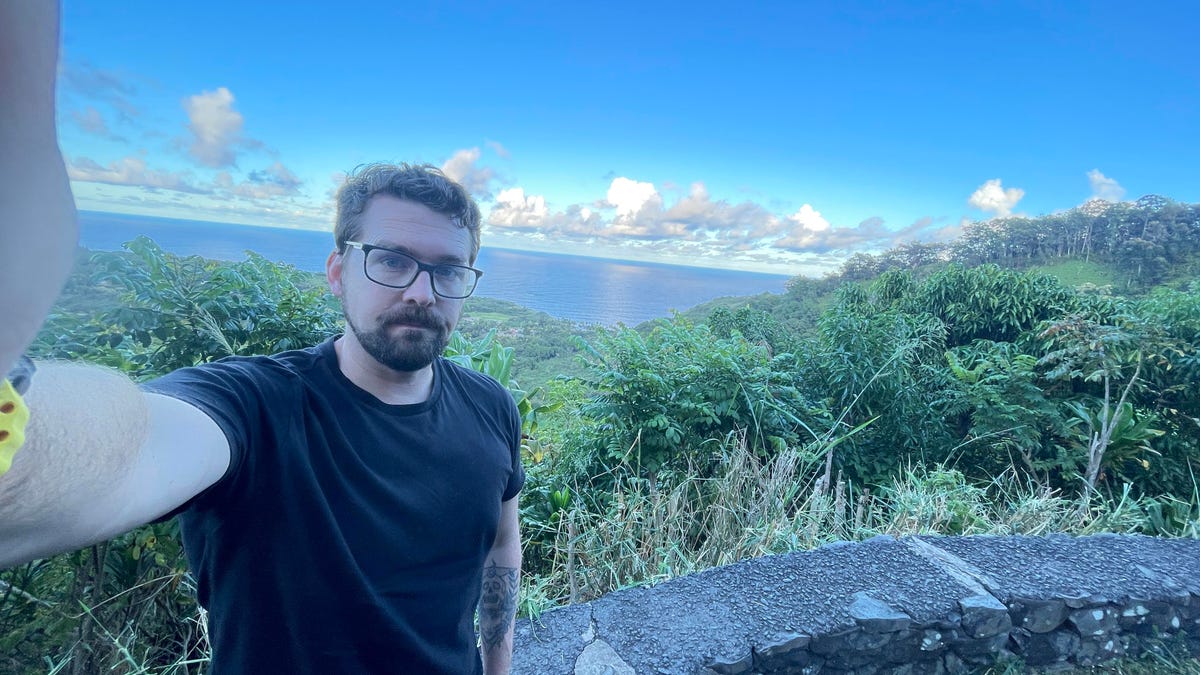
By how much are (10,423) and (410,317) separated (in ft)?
2.68

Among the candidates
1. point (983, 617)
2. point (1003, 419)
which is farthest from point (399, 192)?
point (1003, 419)

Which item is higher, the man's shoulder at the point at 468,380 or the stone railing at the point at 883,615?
the man's shoulder at the point at 468,380

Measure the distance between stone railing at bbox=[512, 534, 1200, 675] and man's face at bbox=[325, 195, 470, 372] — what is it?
41.5 inches

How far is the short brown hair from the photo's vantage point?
1264 millimetres

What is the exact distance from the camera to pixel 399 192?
4.15ft

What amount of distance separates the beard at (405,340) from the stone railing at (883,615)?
3.37 feet

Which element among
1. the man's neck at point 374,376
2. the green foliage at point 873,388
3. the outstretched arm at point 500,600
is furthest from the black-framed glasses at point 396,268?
the green foliage at point 873,388

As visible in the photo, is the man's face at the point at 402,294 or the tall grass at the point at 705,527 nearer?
the man's face at the point at 402,294

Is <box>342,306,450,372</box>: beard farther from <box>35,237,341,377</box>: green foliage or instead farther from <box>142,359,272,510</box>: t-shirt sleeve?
<box>35,237,341,377</box>: green foliage

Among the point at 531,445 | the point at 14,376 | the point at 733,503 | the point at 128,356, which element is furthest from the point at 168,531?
the point at 531,445

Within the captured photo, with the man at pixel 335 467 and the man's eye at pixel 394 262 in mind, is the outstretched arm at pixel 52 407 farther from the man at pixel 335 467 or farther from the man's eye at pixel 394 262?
the man's eye at pixel 394 262

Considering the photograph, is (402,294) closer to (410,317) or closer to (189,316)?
(410,317)

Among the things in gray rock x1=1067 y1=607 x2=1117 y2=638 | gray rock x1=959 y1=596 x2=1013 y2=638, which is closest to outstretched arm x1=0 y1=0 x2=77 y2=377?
gray rock x1=959 y1=596 x2=1013 y2=638

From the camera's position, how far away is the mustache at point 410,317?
1.18 m
